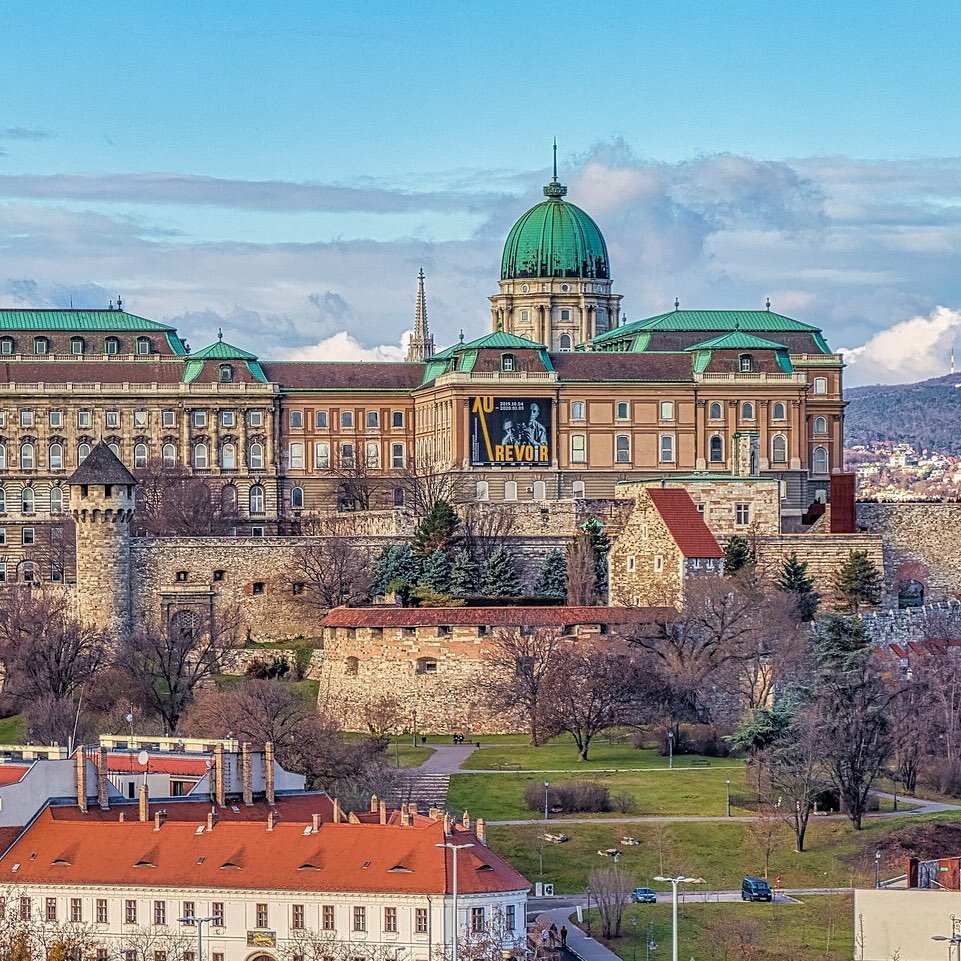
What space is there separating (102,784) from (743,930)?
17466mm

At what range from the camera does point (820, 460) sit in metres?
148

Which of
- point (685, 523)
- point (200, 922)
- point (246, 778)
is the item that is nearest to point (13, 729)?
point (685, 523)

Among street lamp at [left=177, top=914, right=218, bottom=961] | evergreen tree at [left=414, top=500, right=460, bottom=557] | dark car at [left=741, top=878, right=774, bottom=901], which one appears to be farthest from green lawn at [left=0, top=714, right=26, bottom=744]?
dark car at [left=741, top=878, right=774, bottom=901]

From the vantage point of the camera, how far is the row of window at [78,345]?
504 feet

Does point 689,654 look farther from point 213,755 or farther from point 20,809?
point 20,809

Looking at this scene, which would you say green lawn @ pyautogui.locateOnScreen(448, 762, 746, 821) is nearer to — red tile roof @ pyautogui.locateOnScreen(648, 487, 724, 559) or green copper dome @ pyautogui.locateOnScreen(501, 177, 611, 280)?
red tile roof @ pyautogui.locateOnScreen(648, 487, 724, 559)

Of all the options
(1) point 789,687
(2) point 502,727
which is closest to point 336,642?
(2) point 502,727

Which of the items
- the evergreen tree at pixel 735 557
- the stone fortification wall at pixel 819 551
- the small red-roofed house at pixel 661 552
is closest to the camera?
the small red-roofed house at pixel 661 552

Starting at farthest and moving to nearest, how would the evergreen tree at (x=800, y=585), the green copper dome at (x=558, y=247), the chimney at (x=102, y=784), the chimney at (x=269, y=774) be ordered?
the green copper dome at (x=558, y=247)
the evergreen tree at (x=800, y=585)
the chimney at (x=269, y=774)
the chimney at (x=102, y=784)

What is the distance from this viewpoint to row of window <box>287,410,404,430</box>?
500ft

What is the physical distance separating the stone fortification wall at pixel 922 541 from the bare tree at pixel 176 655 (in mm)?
26411

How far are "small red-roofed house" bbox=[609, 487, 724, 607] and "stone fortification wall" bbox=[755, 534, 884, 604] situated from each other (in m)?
3.56

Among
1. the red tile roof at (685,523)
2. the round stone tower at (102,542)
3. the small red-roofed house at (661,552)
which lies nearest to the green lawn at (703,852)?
the small red-roofed house at (661,552)

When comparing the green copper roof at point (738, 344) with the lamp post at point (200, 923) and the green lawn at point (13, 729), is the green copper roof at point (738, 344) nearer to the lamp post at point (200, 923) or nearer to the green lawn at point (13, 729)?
the green lawn at point (13, 729)
